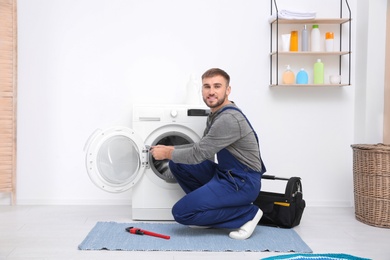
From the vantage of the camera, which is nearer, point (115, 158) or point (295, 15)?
point (115, 158)

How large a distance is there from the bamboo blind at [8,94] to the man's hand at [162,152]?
1431mm

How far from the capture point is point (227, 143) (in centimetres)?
302

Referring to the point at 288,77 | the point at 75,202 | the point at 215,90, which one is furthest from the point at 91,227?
the point at 288,77

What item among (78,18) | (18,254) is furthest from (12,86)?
(18,254)

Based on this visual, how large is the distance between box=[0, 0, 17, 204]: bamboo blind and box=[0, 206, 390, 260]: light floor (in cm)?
31

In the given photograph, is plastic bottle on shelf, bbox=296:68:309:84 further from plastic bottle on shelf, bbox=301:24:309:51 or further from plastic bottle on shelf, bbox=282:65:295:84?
plastic bottle on shelf, bbox=301:24:309:51

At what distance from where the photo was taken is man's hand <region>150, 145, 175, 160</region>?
321cm

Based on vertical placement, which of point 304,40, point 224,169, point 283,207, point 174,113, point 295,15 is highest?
A: point 295,15

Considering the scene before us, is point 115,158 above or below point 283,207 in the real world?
above

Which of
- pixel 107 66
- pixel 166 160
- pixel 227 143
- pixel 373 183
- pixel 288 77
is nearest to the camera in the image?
pixel 227 143

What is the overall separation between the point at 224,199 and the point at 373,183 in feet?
3.82

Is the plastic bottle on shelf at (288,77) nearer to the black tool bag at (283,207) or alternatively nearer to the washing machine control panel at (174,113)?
the black tool bag at (283,207)

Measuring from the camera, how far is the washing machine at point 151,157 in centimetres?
339

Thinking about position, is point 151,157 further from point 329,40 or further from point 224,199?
point 329,40
